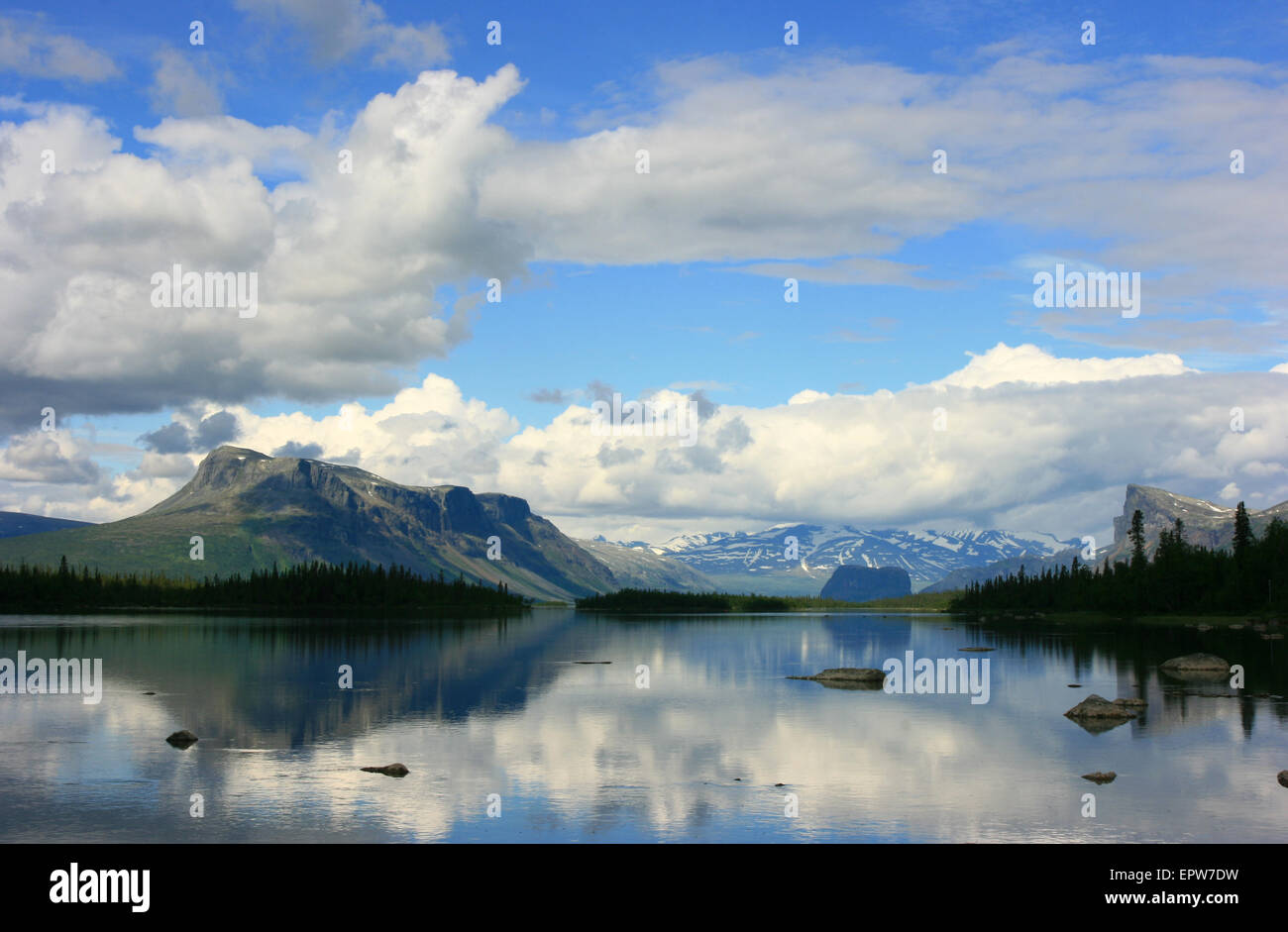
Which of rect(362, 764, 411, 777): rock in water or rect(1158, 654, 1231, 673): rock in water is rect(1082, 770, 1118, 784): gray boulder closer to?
rect(362, 764, 411, 777): rock in water

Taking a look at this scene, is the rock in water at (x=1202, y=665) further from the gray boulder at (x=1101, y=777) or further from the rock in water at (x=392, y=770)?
the rock in water at (x=392, y=770)

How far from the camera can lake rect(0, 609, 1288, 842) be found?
39.5 metres

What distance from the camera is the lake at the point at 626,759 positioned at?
39.5 metres

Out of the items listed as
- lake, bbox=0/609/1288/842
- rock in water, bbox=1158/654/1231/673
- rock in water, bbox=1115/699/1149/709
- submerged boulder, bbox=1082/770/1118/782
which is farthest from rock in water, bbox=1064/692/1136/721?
rock in water, bbox=1158/654/1231/673

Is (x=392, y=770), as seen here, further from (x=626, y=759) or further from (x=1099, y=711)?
(x=1099, y=711)

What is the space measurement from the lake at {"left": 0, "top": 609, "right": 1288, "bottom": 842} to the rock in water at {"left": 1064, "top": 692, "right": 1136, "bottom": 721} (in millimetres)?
1857

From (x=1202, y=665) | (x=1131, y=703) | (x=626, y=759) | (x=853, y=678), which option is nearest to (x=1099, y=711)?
(x=1131, y=703)

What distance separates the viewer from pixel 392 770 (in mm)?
49031

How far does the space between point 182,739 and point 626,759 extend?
83.9 ft
